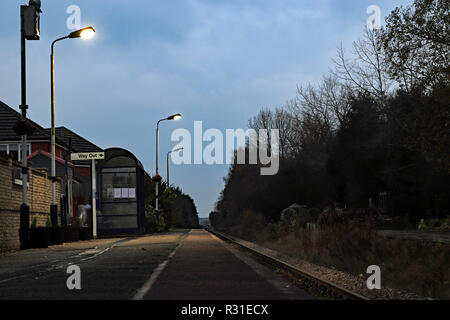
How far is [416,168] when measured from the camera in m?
43.4

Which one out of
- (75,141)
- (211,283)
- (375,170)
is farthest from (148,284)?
(75,141)

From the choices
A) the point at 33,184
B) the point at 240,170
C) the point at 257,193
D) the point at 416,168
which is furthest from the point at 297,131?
the point at 33,184

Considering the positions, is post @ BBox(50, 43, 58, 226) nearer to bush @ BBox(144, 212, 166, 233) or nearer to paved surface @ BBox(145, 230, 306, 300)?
paved surface @ BBox(145, 230, 306, 300)

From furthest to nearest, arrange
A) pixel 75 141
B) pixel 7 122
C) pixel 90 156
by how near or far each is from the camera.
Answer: pixel 75 141 → pixel 7 122 → pixel 90 156

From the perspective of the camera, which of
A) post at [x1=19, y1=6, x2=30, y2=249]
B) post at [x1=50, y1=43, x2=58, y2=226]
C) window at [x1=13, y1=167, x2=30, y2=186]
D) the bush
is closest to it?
post at [x1=19, y1=6, x2=30, y2=249]

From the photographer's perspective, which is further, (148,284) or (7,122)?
(7,122)

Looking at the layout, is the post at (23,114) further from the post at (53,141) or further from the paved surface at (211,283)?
the paved surface at (211,283)

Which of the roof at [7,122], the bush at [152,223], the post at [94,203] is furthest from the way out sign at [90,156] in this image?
the bush at [152,223]

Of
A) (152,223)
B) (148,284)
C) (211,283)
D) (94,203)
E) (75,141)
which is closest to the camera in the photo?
(148,284)

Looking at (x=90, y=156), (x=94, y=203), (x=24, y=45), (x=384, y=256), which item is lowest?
(x=384, y=256)

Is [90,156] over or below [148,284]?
over

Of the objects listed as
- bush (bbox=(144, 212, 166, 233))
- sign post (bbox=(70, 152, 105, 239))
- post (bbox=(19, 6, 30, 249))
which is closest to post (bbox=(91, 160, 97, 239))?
sign post (bbox=(70, 152, 105, 239))

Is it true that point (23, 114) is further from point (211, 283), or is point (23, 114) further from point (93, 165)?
point (211, 283)
